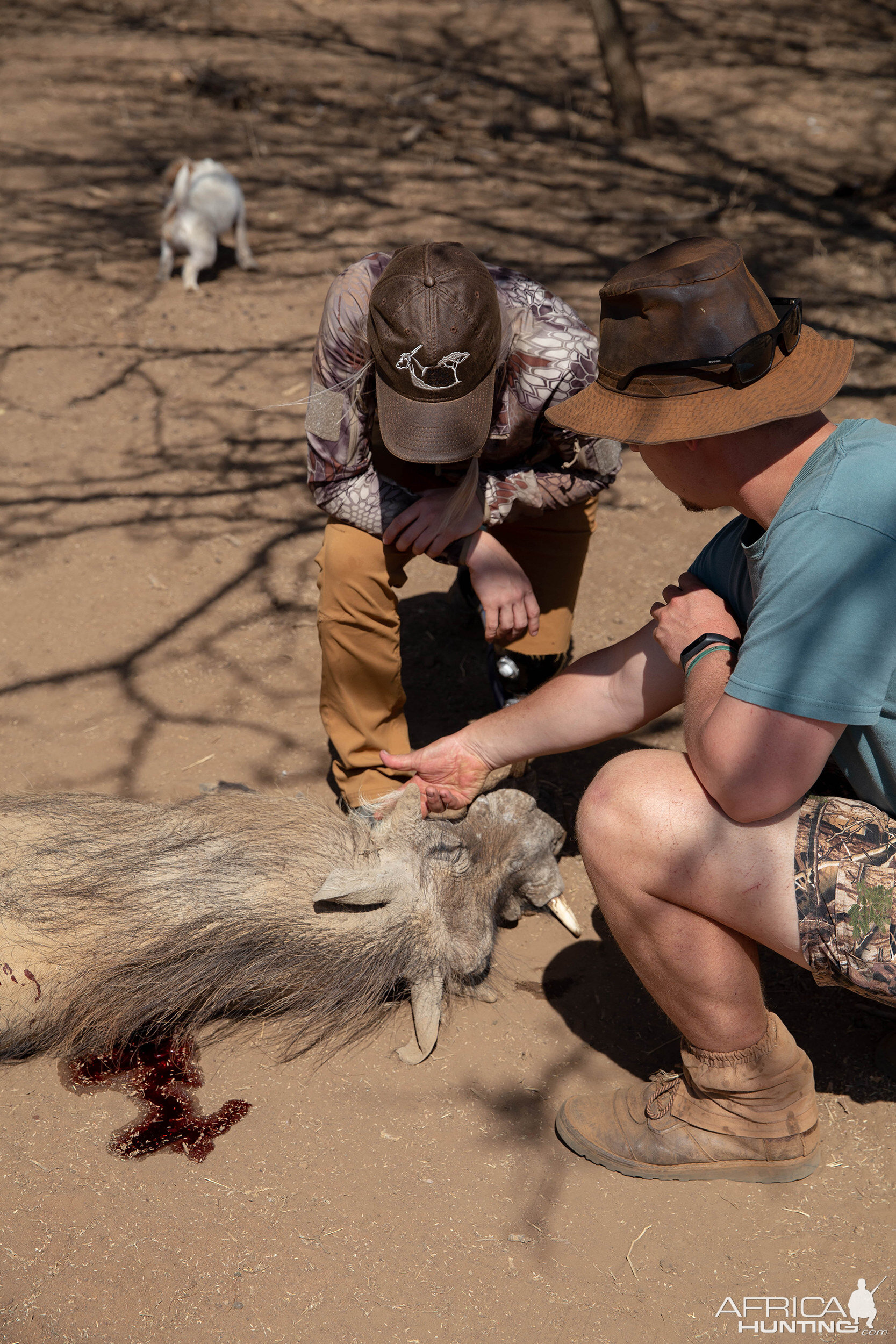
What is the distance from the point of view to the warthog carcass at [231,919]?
7.02ft

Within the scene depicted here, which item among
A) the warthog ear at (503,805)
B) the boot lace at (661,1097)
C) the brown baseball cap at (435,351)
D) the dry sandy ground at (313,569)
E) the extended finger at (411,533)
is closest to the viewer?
the dry sandy ground at (313,569)

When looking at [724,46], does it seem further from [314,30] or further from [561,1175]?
[561,1175]

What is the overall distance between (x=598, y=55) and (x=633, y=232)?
3385mm

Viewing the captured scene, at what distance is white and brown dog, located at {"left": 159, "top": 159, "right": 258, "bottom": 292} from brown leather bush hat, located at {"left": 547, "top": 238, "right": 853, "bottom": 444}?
4.15 m

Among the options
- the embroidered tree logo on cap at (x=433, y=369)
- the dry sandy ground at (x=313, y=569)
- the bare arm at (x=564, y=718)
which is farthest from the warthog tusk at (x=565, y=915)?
the embroidered tree logo on cap at (x=433, y=369)

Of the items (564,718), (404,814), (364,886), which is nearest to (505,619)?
(564,718)

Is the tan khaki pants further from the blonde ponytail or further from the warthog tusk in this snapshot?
the warthog tusk

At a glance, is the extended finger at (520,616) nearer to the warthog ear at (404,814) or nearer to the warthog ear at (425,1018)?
the warthog ear at (404,814)

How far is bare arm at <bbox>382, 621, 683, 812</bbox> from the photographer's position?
7.33 feet

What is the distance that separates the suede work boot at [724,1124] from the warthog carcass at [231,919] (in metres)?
0.45

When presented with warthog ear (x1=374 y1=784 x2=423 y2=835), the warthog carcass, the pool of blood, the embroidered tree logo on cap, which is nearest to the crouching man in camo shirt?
the embroidered tree logo on cap

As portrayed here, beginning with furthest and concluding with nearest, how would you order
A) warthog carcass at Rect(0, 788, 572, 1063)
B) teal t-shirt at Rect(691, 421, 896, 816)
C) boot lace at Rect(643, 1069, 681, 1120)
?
1. warthog carcass at Rect(0, 788, 572, 1063)
2. boot lace at Rect(643, 1069, 681, 1120)
3. teal t-shirt at Rect(691, 421, 896, 816)

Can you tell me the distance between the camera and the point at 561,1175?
2020 millimetres

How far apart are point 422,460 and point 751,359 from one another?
83 cm
